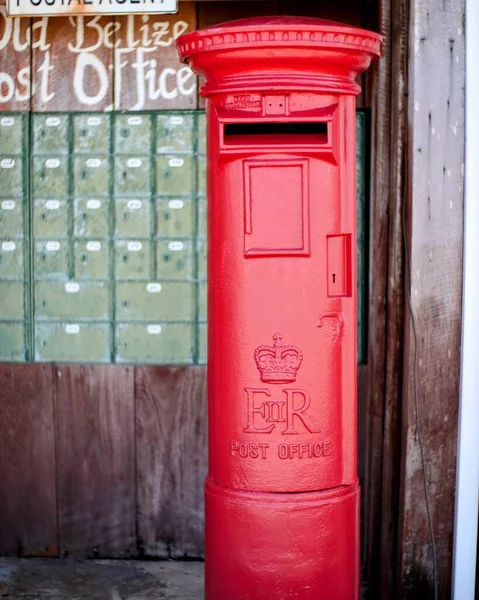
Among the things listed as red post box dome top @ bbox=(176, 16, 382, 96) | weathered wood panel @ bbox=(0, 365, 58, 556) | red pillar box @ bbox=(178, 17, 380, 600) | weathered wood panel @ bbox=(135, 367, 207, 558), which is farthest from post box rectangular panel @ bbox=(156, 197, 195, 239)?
red post box dome top @ bbox=(176, 16, 382, 96)

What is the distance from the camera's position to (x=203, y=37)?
3.01m

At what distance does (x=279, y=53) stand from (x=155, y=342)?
1997mm

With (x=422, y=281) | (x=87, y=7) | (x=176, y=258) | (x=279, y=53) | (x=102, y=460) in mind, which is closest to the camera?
(x=279, y=53)

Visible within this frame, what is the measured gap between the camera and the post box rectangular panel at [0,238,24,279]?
15.4 feet

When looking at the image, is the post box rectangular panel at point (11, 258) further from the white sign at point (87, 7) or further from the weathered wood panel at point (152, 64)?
the white sign at point (87, 7)

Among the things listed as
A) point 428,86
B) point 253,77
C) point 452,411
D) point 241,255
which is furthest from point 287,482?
point 428,86

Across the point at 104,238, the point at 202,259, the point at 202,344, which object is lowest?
the point at 202,344

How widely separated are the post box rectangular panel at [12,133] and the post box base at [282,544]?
7.10ft

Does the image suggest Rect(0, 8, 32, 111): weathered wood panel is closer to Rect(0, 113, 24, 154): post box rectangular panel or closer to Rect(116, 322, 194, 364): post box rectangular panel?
Rect(0, 113, 24, 154): post box rectangular panel

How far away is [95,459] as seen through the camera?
15.6ft

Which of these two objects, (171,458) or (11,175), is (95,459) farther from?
(11,175)

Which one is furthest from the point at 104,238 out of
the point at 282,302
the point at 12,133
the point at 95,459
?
the point at 282,302

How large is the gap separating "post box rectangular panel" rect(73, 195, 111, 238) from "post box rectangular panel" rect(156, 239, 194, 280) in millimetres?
271

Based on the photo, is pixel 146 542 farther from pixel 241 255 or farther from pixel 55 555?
pixel 241 255
